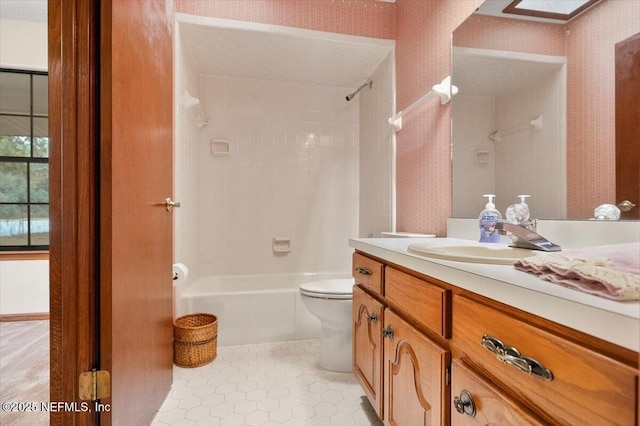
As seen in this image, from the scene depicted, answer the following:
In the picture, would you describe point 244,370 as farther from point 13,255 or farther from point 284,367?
point 13,255

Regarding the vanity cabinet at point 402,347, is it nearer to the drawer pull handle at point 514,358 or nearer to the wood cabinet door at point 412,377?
the wood cabinet door at point 412,377

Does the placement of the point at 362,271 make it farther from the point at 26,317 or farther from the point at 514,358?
the point at 26,317

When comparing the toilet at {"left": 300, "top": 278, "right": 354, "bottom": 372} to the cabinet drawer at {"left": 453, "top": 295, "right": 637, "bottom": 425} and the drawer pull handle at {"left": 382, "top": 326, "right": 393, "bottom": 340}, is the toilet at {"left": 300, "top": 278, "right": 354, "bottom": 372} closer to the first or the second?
the drawer pull handle at {"left": 382, "top": 326, "right": 393, "bottom": 340}

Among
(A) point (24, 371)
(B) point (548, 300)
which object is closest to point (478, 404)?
(B) point (548, 300)

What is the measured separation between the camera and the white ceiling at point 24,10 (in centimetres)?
222

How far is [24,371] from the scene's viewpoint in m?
1.62

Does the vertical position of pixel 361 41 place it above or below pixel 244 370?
above

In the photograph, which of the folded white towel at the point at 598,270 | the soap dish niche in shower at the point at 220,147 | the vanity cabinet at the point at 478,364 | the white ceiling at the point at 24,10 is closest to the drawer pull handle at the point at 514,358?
Answer: the vanity cabinet at the point at 478,364

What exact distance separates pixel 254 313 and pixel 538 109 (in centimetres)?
193

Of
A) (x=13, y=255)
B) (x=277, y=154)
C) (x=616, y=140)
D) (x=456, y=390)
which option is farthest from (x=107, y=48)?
(x=13, y=255)

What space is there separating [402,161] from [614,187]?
48.2 inches

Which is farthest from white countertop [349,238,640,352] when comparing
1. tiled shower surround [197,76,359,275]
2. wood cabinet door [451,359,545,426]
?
tiled shower surround [197,76,359,275]

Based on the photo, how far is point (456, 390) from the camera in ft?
2.20

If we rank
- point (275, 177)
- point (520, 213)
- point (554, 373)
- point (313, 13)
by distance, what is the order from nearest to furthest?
point (554, 373)
point (520, 213)
point (313, 13)
point (275, 177)
